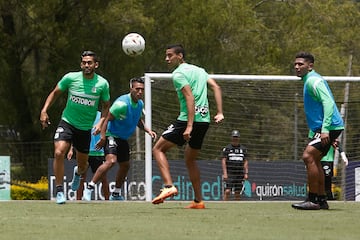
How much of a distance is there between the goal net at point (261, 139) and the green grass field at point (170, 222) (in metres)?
6.14

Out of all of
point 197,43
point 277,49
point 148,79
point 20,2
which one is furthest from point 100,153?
point 277,49

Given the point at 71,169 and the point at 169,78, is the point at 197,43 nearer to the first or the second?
the point at 71,169

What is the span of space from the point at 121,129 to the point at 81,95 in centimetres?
221

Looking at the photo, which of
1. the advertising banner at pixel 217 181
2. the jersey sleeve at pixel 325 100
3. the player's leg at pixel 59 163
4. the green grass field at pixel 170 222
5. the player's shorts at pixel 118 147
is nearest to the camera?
the green grass field at pixel 170 222

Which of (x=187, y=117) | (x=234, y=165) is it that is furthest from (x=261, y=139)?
(x=187, y=117)

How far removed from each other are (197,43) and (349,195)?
1385cm

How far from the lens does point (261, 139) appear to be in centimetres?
2417

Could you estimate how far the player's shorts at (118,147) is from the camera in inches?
623

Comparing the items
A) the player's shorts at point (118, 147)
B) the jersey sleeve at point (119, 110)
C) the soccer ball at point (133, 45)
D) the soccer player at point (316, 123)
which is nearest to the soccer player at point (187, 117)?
the soccer player at point (316, 123)

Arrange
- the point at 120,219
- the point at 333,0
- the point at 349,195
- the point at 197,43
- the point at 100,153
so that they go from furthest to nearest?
1. the point at 333,0
2. the point at 197,43
3. the point at 349,195
4. the point at 100,153
5. the point at 120,219

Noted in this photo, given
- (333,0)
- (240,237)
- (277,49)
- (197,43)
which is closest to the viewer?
(240,237)

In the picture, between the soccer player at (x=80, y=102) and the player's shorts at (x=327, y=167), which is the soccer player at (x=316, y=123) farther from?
the player's shorts at (x=327, y=167)

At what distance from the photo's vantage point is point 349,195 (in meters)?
20.6

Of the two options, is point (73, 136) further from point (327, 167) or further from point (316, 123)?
point (327, 167)
